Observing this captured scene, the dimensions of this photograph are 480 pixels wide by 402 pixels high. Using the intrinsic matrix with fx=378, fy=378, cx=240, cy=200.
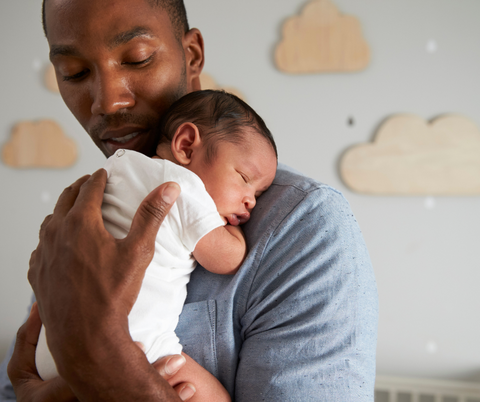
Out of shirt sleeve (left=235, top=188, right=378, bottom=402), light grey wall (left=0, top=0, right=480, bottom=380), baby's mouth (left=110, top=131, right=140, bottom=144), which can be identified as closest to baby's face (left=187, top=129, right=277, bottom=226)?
shirt sleeve (left=235, top=188, right=378, bottom=402)

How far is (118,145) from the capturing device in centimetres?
97

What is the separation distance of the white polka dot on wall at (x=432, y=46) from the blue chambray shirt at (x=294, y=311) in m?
1.55

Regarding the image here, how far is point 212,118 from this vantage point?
2.67 feet

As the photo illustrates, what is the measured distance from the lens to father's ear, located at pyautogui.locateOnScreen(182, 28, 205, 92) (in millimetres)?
1007

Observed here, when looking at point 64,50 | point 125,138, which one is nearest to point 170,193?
point 125,138

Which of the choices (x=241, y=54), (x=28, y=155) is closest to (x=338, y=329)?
(x=241, y=54)

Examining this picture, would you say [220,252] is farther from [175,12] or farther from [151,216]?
[175,12]

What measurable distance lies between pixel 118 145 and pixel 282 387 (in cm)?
69

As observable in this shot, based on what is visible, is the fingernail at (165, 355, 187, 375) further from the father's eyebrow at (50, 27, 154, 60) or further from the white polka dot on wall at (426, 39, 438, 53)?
the white polka dot on wall at (426, 39, 438, 53)

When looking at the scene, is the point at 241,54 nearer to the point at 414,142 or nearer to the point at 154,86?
the point at 414,142

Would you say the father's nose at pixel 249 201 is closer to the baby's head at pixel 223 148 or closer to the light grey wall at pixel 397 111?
the baby's head at pixel 223 148

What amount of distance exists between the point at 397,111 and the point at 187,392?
1746 millimetres

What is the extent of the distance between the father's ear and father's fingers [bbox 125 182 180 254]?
1.56 feet

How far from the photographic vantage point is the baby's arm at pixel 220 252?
2.22ft
